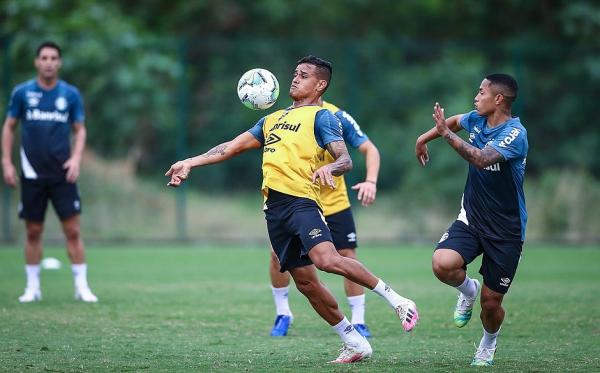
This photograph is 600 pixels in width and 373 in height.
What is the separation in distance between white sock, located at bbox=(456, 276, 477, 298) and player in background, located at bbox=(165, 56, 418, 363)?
0.59 m

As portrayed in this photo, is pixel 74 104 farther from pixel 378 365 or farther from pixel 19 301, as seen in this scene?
pixel 378 365

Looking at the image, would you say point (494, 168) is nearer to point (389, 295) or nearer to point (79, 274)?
point (389, 295)

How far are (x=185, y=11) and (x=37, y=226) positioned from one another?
1740 centimetres

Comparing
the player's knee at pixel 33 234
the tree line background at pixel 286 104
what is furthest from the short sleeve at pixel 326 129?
the tree line background at pixel 286 104

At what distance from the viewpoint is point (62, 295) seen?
11.2 m

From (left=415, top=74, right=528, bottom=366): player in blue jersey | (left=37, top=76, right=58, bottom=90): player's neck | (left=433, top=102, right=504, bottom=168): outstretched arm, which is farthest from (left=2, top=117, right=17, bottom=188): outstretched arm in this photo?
(left=433, top=102, right=504, bottom=168): outstretched arm

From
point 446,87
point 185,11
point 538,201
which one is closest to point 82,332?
point 538,201

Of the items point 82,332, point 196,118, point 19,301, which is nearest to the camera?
point 82,332

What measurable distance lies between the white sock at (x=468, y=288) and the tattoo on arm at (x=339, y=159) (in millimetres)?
1283

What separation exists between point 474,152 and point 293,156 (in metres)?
1.35

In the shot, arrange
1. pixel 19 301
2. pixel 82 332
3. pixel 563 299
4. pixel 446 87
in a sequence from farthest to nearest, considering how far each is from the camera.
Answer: pixel 446 87 < pixel 563 299 < pixel 19 301 < pixel 82 332

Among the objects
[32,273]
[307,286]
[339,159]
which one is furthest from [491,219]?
[32,273]

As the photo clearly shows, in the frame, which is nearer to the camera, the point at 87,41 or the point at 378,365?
the point at 378,365

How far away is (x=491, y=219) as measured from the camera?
23.8 ft
